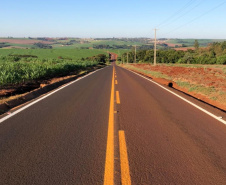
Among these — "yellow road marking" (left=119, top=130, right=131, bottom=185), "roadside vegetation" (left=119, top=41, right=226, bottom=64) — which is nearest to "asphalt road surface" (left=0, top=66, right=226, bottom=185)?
"yellow road marking" (left=119, top=130, right=131, bottom=185)

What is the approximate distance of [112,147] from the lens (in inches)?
176

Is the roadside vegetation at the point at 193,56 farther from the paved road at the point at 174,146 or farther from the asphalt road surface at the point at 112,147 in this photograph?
the asphalt road surface at the point at 112,147

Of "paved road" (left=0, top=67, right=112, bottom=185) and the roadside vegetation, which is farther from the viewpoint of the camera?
the roadside vegetation

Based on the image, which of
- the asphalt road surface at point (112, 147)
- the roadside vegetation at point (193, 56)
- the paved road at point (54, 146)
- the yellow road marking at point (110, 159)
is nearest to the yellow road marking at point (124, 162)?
the asphalt road surface at point (112, 147)

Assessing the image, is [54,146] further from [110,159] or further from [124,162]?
[124,162]

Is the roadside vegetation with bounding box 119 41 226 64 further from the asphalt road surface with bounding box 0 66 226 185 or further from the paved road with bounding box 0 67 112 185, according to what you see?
the paved road with bounding box 0 67 112 185

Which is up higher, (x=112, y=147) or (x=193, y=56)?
(x=193, y=56)

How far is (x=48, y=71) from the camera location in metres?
20.3

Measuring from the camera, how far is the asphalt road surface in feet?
11.2

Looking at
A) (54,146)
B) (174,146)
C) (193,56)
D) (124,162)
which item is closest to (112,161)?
(124,162)

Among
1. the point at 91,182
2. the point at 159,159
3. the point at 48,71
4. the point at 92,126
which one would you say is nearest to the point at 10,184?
the point at 91,182

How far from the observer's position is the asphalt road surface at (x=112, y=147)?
3404 mm

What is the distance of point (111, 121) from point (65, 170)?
2.94m

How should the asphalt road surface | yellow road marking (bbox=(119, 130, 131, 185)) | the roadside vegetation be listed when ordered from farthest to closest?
the roadside vegetation, the asphalt road surface, yellow road marking (bbox=(119, 130, 131, 185))
